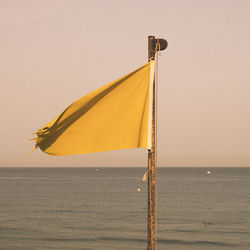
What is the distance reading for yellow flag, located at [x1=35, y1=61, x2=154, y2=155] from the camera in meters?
7.85

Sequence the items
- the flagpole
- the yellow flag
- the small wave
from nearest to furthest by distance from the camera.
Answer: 1. the yellow flag
2. the flagpole
3. the small wave

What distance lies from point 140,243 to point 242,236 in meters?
10.0

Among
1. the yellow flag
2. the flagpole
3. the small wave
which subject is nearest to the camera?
the yellow flag

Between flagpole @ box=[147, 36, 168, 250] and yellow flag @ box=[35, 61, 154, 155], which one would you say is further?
flagpole @ box=[147, 36, 168, 250]

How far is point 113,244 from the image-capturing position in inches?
1299

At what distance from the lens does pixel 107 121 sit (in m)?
8.06

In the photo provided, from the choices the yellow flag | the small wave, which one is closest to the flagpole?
the yellow flag

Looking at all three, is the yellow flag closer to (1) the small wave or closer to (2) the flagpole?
(2) the flagpole

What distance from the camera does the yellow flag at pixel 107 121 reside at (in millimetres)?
7852

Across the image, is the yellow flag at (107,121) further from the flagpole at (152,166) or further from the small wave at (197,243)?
the small wave at (197,243)

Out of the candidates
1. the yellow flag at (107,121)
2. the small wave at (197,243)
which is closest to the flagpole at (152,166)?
the yellow flag at (107,121)

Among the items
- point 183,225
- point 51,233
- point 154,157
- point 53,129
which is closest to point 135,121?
point 154,157

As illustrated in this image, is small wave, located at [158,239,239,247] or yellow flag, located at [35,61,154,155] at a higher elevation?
yellow flag, located at [35,61,154,155]

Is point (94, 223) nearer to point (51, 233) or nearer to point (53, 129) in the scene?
point (51, 233)
